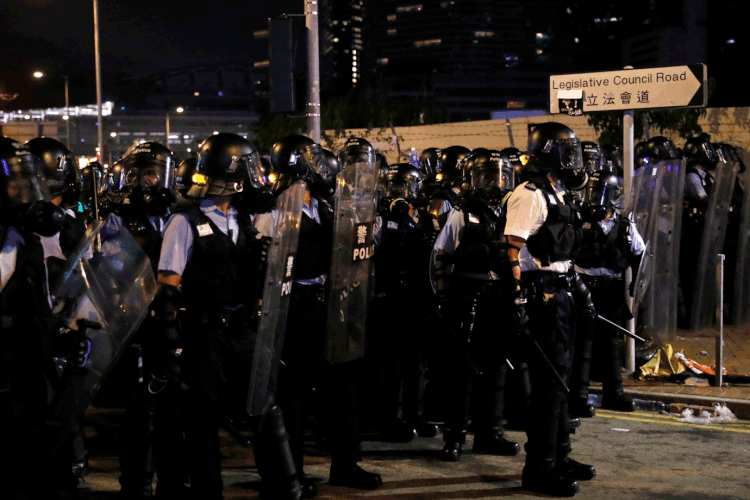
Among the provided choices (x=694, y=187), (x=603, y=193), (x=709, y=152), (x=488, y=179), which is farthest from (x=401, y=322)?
(x=709, y=152)

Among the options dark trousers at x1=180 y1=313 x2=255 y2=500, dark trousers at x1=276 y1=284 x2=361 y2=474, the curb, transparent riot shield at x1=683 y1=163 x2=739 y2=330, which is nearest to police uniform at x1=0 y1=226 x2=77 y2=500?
dark trousers at x1=180 y1=313 x2=255 y2=500

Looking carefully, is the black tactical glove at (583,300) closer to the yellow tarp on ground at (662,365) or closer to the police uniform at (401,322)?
the police uniform at (401,322)

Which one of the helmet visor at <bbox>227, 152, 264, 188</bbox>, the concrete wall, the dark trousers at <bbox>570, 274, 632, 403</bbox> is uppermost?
the concrete wall

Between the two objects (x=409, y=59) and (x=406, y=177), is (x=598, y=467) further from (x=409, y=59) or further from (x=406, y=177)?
(x=409, y=59)

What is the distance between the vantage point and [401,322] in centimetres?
731

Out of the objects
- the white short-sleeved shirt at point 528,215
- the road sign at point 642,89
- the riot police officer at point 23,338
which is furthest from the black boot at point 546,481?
the road sign at point 642,89

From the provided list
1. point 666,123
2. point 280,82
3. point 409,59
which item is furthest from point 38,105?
point 409,59

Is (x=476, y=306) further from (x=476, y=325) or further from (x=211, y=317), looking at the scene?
(x=211, y=317)

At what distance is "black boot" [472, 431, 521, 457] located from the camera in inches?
264

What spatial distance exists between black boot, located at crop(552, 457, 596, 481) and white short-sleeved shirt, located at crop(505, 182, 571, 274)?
4.36 ft

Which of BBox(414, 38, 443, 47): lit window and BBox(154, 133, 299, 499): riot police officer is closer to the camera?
BBox(154, 133, 299, 499): riot police officer

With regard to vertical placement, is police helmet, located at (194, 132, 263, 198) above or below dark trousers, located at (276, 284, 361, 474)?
above

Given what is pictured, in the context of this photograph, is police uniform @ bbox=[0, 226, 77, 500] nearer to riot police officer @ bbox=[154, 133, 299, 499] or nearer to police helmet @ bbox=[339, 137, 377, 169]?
riot police officer @ bbox=[154, 133, 299, 499]

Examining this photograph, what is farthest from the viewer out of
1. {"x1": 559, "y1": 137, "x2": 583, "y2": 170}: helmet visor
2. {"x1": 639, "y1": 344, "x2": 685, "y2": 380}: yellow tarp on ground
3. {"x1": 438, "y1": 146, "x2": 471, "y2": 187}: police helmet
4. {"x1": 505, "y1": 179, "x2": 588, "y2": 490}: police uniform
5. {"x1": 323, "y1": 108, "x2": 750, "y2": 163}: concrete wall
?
{"x1": 323, "y1": 108, "x2": 750, "y2": 163}: concrete wall
